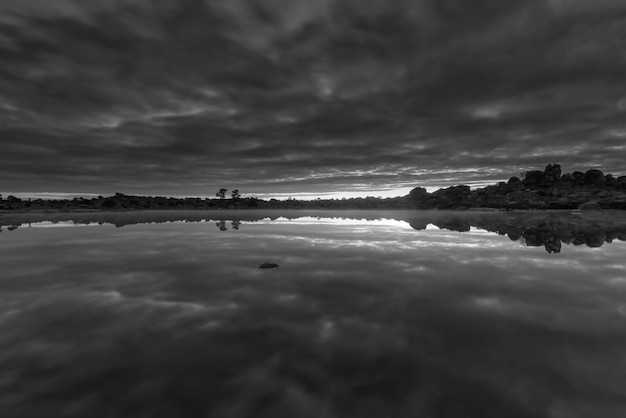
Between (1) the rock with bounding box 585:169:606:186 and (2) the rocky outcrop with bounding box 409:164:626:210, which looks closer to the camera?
(2) the rocky outcrop with bounding box 409:164:626:210

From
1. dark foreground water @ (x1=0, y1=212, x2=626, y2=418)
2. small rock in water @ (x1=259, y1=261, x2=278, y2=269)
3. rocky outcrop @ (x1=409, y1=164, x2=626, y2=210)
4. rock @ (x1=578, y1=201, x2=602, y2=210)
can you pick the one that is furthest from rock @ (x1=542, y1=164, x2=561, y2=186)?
small rock in water @ (x1=259, y1=261, x2=278, y2=269)

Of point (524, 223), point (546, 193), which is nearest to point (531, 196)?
point (546, 193)

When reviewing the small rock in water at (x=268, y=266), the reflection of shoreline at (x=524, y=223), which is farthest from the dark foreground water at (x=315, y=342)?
the reflection of shoreline at (x=524, y=223)

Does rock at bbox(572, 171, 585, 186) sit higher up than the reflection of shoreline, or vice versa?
rock at bbox(572, 171, 585, 186)

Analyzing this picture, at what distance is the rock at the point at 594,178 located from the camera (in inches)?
4929

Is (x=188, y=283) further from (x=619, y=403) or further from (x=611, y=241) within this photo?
(x=611, y=241)

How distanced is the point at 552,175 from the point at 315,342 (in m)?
173

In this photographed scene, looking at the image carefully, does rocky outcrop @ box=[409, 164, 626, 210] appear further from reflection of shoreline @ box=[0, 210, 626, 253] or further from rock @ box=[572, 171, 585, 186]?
reflection of shoreline @ box=[0, 210, 626, 253]

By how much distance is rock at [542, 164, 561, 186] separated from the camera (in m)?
137

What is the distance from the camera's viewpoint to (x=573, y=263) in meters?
14.0

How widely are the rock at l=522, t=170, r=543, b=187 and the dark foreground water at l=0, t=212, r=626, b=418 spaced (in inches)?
6174

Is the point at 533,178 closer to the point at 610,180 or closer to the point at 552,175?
the point at 552,175

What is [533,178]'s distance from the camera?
140 m

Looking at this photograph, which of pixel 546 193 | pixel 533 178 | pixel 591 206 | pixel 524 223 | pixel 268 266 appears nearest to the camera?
pixel 268 266
